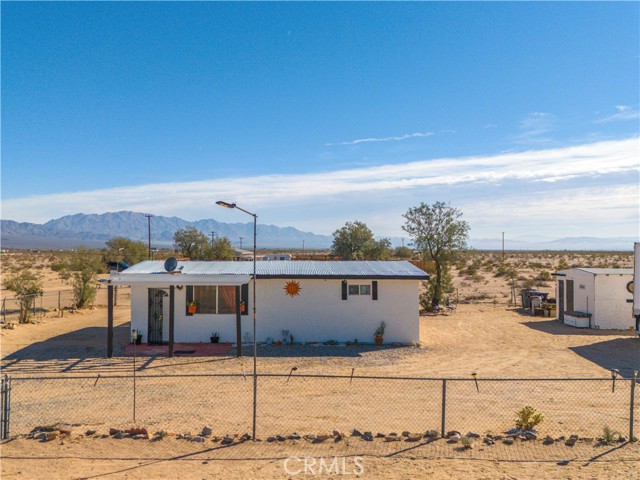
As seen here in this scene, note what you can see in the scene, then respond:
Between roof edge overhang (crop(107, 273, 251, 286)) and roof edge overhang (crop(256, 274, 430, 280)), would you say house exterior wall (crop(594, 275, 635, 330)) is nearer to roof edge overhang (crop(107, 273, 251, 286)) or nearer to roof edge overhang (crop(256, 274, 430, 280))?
roof edge overhang (crop(256, 274, 430, 280))

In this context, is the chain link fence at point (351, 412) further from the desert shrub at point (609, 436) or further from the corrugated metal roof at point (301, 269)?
the corrugated metal roof at point (301, 269)

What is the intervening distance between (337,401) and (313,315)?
7466 mm

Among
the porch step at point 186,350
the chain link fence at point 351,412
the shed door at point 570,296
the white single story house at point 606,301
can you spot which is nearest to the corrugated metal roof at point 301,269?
the porch step at point 186,350

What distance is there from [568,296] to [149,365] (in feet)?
67.1

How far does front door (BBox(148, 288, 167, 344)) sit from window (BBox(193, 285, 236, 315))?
1.39 m

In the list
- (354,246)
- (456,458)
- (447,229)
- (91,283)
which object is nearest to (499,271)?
(354,246)

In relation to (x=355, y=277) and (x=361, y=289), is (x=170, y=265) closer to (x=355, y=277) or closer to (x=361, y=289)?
(x=355, y=277)

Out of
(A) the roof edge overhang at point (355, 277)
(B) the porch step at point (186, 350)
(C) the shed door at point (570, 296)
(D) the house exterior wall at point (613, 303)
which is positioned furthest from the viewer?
(C) the shed door at point (570, 296)

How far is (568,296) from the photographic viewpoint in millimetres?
25516

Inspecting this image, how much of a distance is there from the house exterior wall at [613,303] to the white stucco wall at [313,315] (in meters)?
9.87

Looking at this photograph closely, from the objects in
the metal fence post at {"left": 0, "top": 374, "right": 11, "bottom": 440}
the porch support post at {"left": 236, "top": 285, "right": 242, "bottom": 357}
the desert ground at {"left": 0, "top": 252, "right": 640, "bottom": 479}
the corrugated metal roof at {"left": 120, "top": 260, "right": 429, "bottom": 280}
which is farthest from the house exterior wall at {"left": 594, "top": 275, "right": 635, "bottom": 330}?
the metal fence post at {"left": 0, "top": 374, "right": 11, "bottom": 440}

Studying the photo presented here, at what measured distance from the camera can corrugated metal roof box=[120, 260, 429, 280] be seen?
19.1m

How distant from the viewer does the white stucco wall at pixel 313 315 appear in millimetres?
19234

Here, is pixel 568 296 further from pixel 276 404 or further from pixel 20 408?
pixel 20 408
